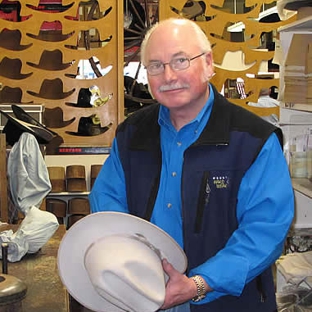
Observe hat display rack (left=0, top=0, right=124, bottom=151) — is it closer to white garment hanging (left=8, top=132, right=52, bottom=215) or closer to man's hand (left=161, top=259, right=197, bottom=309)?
white garment hanging (left=8, top=132, right=52, bottom=215)

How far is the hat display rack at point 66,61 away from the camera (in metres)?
5.10

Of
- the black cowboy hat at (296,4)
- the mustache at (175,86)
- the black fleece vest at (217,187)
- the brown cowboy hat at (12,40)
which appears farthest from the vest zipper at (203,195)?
the brown cowboy hat at (12,40)

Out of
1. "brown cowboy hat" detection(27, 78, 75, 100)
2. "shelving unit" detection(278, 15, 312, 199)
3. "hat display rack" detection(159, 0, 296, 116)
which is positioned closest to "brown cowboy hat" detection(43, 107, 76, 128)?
"brown cowboy hat" detection(27, 78, 75, 100)

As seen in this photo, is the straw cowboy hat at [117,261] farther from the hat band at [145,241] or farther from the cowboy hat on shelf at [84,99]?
the cowboy hat on shelf at [84,99]

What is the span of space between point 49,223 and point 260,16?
3351 millimetres

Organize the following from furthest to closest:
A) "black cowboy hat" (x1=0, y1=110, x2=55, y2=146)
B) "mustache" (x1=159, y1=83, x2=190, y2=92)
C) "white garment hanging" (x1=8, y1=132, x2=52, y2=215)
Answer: "black cowboy hat" (x1=0, y1=110, x2=55, y2=146) < "white garment hanging" (x1=8, y1=132, x2=52, y2=215) < "mustache" (x1=159, y1=83, x2=190, y2=92)

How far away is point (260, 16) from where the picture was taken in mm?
5426

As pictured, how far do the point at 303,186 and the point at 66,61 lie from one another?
2.83 metres

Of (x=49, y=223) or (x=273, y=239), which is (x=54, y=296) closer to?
(x=49, y=223)

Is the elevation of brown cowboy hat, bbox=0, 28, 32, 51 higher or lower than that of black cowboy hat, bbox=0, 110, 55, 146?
higher

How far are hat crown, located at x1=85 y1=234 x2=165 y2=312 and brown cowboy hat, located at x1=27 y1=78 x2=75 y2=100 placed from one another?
144 inches

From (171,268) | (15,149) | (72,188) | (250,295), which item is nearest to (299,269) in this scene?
(250,295)

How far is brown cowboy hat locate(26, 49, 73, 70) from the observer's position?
5.23 meters

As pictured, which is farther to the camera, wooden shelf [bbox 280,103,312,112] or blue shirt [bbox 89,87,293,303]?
wooden shelf [bbox 280,103,312,112]
